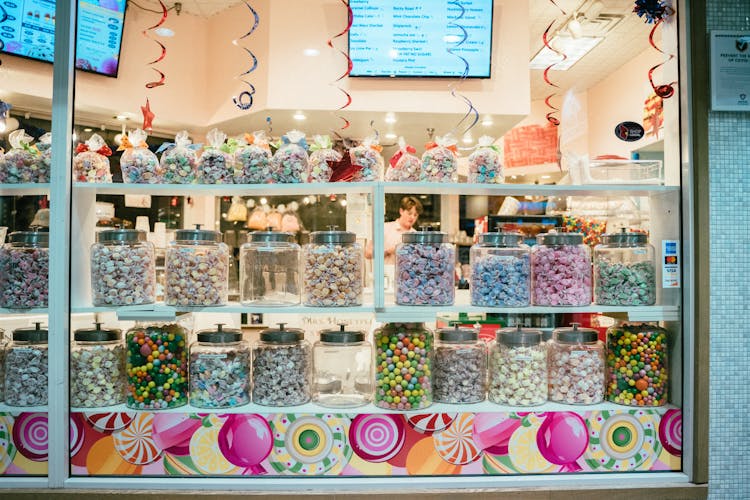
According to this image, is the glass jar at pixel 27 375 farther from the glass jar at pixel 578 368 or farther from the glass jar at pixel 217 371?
the glass jar at pixel 578 368

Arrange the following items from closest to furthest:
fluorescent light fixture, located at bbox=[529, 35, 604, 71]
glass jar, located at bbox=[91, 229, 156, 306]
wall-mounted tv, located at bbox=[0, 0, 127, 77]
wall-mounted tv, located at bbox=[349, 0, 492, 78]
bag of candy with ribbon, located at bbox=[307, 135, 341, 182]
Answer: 1. glass jar, located at bbox=[91, 229, 156, 306]
2. bag of candy with ribbon, located at bbox=[307, 135, 341, 182]
3. wall-mounted tv, located at bbox=[0, 0, 127, 77]
4. wall-mounted tv, located at bbox=[349, 0, 492, 78]
5. fluorescent light fixture, located at bbox=[529, 35, 604, 71]

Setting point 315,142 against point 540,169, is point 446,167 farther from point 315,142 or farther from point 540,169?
point 540,169

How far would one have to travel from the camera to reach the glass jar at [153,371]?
6.53 feet

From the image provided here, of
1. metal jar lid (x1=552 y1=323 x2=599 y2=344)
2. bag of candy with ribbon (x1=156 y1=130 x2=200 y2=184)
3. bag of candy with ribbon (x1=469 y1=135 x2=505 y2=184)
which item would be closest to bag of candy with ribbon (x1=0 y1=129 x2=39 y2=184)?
bag of candy with ribbon (x1=156 y1=130 x2=200 y2=184)

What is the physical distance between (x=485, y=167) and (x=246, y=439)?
137 centimetres

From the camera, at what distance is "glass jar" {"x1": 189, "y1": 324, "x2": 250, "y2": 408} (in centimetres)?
199

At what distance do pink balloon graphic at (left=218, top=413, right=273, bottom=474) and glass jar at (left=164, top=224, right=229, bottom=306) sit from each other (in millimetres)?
450

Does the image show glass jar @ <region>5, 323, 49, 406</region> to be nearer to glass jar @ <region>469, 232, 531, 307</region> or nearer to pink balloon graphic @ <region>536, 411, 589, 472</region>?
glass jar @ <region>469, 232, 531, 307</region>

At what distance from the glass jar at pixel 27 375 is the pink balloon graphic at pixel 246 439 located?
28.8 inches

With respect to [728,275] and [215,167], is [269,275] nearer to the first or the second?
[215,167]

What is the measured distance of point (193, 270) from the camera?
1.97 meters

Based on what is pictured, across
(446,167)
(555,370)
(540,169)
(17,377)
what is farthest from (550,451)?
(540,169)

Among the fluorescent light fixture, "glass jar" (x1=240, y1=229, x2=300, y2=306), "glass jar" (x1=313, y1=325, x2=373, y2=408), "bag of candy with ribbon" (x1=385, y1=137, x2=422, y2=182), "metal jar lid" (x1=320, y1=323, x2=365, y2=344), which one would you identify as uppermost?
the fluorescent light fixture

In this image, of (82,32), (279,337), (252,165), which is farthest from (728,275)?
(82,32)
